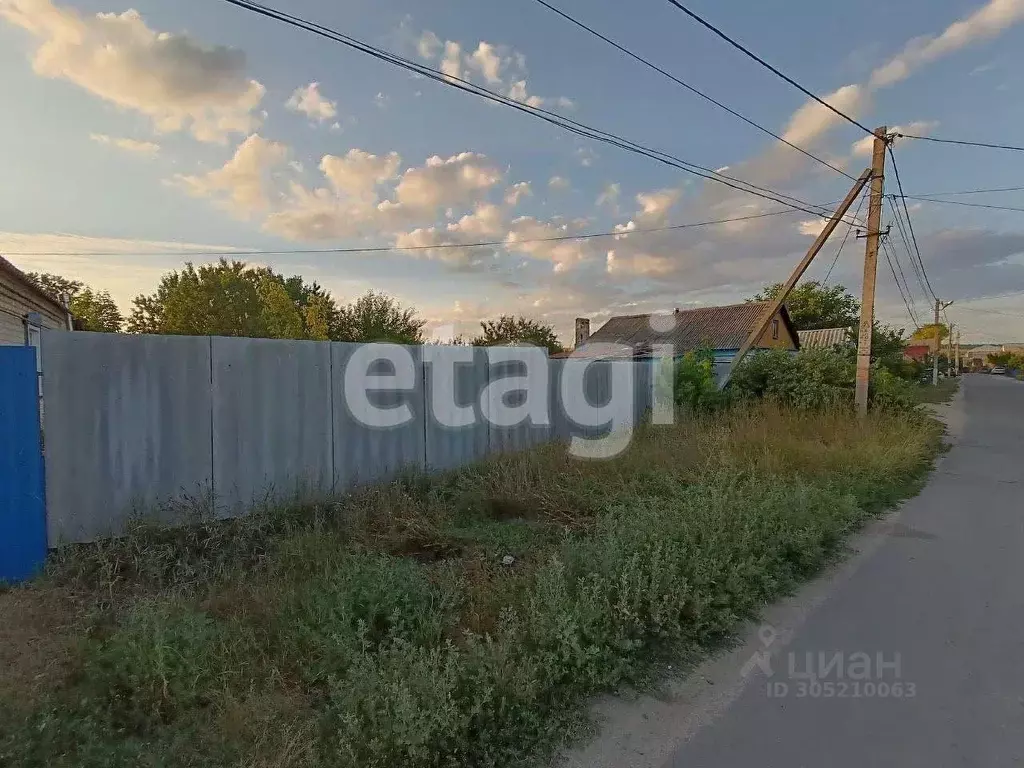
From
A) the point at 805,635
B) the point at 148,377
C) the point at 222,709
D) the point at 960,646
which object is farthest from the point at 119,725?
the point at 960,646

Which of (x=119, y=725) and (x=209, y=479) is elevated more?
(x=209, y=479)

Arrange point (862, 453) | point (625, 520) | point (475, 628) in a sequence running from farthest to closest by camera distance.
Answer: point (862, 453) < point (625, 520) < point (475, 628)

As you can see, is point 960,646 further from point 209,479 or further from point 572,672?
point 209,479

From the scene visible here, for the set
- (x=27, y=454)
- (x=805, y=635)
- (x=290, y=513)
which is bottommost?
(x=805, y=635)

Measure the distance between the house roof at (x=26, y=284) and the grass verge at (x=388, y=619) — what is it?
7.11 m

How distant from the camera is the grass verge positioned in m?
2.03

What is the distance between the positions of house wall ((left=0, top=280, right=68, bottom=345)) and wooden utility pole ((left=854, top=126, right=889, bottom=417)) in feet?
50.9

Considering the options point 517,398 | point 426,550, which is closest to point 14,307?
point 517,398

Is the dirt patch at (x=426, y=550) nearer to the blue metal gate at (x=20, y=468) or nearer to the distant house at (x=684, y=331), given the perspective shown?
the blue metal gate at (x=20, y=468)

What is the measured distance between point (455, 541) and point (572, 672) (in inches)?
84.3

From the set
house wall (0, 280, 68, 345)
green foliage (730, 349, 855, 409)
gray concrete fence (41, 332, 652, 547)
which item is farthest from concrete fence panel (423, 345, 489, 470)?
house wall (0, 280, 68, 345)

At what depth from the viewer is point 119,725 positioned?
2.15m

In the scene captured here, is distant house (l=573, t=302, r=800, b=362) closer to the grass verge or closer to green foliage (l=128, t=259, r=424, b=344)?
green foliage (l=128, t=259, r=424, b=344)

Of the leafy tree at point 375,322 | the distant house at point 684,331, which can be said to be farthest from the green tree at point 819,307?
the leafy tree at point 375,322
